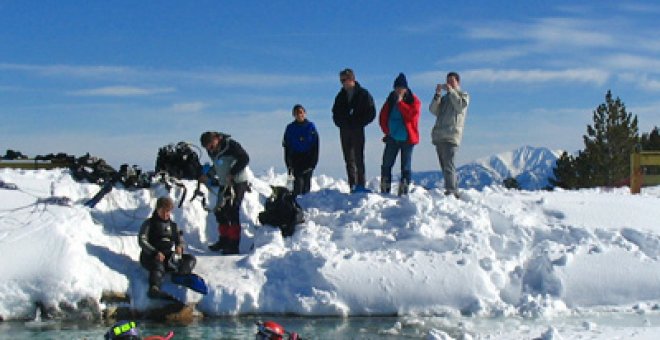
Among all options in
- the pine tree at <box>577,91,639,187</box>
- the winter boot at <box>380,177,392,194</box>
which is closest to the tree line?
the pine tree at <box>577,91,639,187</box>

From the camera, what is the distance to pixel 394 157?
44.8 ft

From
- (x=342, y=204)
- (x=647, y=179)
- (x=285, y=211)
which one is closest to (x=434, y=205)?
(x=342, y=204)

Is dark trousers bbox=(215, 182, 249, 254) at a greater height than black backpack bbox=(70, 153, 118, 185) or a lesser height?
lesser

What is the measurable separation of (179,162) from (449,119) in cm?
465

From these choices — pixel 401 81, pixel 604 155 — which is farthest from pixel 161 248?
pixel 604 155

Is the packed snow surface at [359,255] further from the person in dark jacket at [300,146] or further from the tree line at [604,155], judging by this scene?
the tree line at [604,155]

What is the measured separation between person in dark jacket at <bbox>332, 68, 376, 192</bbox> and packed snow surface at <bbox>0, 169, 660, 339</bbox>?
896mm

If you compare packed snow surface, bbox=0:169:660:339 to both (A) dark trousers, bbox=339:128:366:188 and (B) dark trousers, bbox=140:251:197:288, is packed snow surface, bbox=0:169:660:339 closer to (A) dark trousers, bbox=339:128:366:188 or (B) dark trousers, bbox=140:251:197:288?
(B) dark trousers, bbox=140:251:197:288

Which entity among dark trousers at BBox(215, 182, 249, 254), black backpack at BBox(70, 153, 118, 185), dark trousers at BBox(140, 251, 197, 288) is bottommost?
dark trousers at BBox(140, 251, 197, 288)

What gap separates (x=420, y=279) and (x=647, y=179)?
9.80 m

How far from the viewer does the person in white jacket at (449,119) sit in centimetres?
1319

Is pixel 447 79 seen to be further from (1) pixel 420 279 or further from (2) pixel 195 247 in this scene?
(2) pixel 195 247

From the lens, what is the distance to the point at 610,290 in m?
11.2

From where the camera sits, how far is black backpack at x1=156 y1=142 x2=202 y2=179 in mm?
13203
